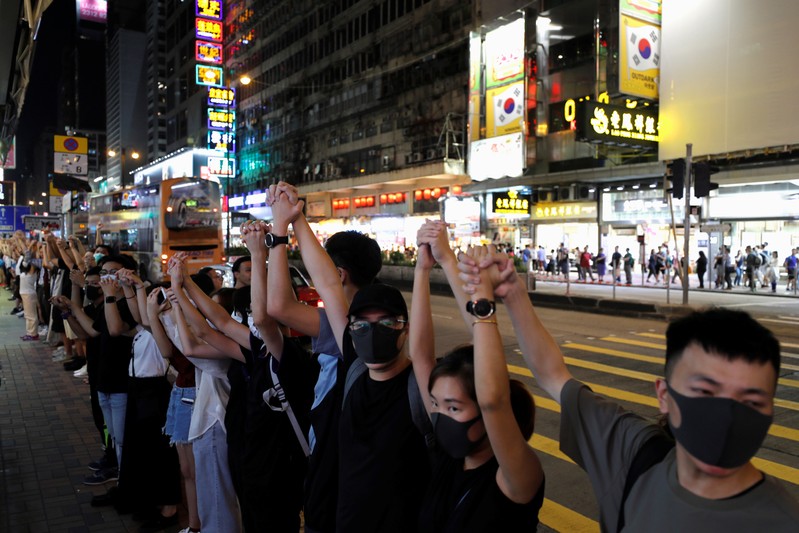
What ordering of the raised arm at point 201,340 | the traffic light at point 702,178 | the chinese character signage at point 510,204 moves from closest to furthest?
the raised arm at point 201,340, the traffic light at point 702,178, the chinese character signage at point 510,204

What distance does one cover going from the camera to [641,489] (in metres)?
1.66

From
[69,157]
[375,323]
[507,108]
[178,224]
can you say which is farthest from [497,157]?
[375,323]

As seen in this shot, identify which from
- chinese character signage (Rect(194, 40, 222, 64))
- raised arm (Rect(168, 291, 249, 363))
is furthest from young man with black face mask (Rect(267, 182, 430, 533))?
chinese character signage (Rect(194, 40, 222, 64))

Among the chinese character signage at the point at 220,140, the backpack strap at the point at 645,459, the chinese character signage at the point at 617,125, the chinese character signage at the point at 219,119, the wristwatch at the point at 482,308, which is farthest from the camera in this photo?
the chinese character signage at the point at 220,140

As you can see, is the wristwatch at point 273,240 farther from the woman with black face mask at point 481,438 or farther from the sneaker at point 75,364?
the sneaker at point 75,364

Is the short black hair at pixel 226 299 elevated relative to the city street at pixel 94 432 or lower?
elevated

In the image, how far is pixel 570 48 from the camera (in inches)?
1266

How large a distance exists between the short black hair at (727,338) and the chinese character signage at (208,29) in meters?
42.6

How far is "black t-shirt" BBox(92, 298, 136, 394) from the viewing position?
530 cm

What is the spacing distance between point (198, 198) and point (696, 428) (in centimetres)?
2334

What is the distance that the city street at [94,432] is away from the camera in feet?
16.2

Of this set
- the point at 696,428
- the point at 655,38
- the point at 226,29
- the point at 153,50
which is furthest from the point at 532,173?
the point at 153,50

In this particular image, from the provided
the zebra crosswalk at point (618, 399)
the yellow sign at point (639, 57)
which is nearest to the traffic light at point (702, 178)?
the zebra crosswalk at point (618, 399)

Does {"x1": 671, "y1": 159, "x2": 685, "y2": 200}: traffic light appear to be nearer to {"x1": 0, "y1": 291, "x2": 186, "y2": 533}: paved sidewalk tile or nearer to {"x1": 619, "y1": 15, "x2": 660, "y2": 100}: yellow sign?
{"x1": 619, "y1": 15, "x2": 660, "y2": 100}: yellow sign
